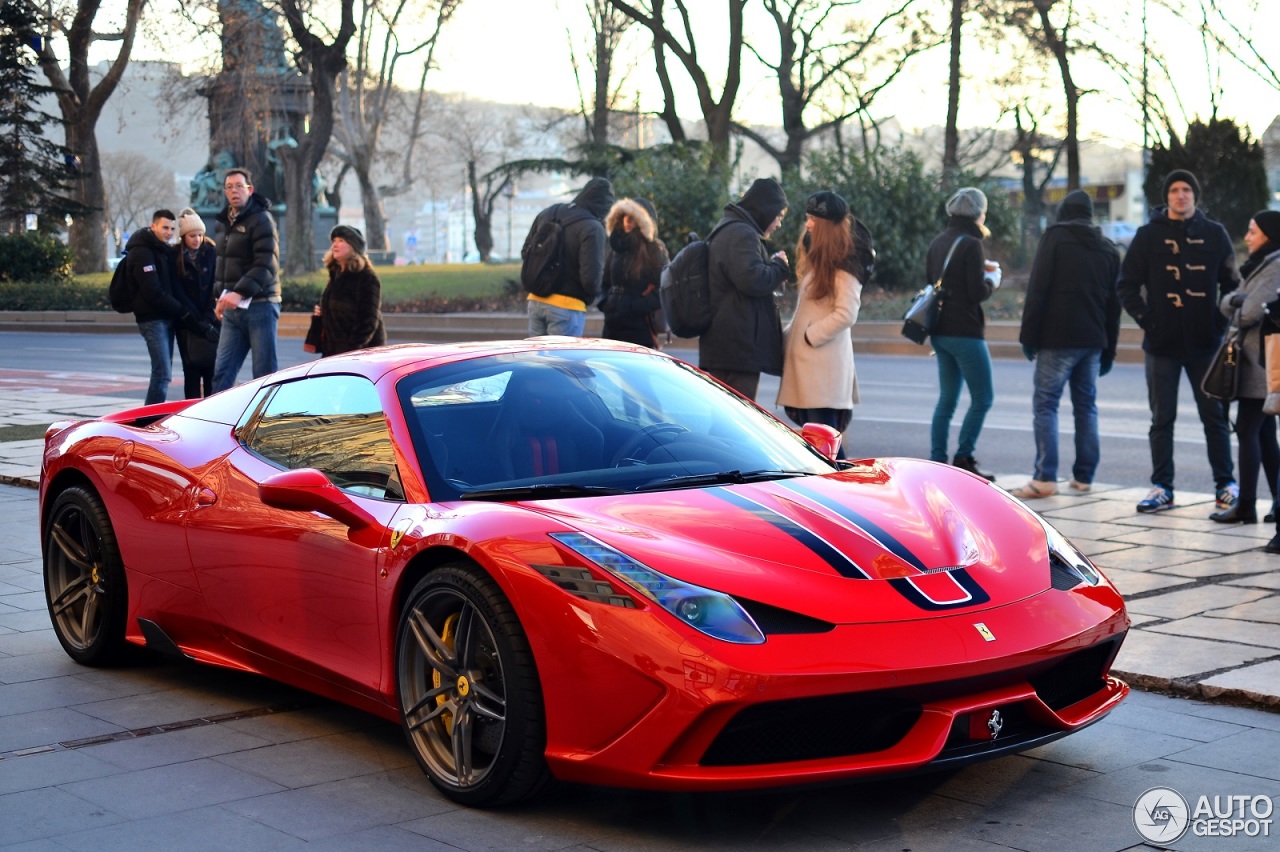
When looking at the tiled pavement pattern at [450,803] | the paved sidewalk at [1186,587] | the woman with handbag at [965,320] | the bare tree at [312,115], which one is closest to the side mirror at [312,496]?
the tiled pavement pattern at [450,803]

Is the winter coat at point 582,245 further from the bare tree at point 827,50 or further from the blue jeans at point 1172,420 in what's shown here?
the bare tree at point 827,50

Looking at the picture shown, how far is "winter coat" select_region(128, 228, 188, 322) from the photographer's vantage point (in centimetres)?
1252

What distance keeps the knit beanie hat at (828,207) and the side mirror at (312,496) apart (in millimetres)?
4749

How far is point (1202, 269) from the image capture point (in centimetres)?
900

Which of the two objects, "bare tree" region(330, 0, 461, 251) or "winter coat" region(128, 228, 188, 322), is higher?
"bare tree" region(330, 0, 461, 251)

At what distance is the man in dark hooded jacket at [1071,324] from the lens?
30.9ft

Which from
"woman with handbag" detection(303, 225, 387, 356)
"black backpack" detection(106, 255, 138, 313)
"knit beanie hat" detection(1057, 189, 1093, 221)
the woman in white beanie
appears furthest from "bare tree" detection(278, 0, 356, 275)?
"knit beanie hat" detection(1057, 189, 1093, 221)

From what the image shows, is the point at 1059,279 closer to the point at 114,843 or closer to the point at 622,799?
the point at 622,799

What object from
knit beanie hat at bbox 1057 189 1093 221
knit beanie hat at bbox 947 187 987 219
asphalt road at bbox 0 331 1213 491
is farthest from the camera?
asphalt road at bbox 0 331 1213 491

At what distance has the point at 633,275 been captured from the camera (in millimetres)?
10578

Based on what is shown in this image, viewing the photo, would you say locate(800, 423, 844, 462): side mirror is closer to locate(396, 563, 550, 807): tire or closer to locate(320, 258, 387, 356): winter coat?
locate(396, 563, 550, 807): tire

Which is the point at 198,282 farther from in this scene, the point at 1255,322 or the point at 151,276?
the point at 1255,322

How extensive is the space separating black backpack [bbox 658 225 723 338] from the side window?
397 centimetres

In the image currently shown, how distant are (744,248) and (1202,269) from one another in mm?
2610
